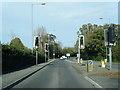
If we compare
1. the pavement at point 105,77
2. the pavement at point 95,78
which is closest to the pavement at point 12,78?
the pavement at point 95,78

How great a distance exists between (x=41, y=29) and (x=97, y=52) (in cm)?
2396

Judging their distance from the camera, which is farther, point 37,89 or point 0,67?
point 0,67

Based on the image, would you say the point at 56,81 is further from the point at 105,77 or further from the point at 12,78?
the point at 105,77

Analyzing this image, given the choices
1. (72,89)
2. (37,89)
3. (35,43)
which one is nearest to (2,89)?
(37,89)

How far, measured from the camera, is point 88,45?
3430 inches

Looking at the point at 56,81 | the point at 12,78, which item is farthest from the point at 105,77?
the point at 12,78

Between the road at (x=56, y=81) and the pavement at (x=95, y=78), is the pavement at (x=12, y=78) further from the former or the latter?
the road at (x=56, y=81)

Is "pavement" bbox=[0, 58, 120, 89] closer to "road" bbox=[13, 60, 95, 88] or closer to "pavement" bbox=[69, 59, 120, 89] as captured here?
"pavement" bbox=[69, 59, 120, 89]

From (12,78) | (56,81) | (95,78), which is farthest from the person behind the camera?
(95,78)

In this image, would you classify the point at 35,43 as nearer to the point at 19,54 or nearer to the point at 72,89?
the point at 19,54

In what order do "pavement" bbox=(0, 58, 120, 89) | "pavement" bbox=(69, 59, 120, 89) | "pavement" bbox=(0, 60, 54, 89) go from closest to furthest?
"pavement" bbox=(0, 60, 54, 89) → "pavement" bbox=(0, 58, 120, 89) → "pavement" bbox=(69, 59, 120, 89)

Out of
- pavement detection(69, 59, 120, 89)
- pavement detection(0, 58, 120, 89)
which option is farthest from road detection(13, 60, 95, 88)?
pavement detection(69, 59, 120, 89)

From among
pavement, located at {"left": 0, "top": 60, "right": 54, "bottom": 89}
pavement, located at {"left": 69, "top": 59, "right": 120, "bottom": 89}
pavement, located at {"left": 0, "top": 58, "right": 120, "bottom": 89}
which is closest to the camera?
pavement, located at {"left": 0, "top": 60, "right": 54, "bottom": 89}

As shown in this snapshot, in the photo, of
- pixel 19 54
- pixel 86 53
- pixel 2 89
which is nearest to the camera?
pixel 2 89
